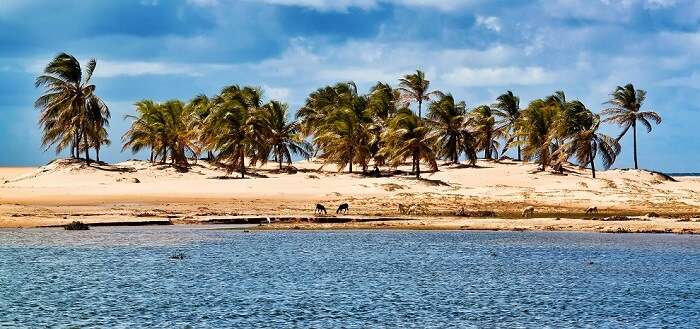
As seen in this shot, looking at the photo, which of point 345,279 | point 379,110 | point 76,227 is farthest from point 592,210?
point 379,110

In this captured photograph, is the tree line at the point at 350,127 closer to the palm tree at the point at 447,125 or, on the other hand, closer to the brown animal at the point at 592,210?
the palm tree at the point at 447,125

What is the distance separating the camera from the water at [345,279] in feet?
82.6

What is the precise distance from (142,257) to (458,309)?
1730cm

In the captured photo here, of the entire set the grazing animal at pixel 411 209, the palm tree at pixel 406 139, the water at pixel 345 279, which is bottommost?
the water at pixel 345 279

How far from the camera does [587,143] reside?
9119 cm

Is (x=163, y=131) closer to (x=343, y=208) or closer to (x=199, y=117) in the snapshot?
(x=199, y=117)

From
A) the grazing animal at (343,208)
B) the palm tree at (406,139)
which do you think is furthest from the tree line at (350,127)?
the grazing animal at (343,208)

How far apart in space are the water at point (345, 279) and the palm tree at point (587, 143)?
4184 cm

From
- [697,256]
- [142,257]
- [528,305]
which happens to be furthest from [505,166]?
[528,305]

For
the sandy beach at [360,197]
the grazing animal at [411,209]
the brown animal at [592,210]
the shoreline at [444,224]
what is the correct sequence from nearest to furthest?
the shoreline at [444,224]
the sandy beach at [360,197]
the brown animal at [592,210]
the grazing animal at [411,209]

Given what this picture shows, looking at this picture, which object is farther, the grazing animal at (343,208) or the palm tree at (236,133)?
the palm tree at (236,133)

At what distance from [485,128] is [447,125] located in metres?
11.2

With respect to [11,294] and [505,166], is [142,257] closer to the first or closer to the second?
[11,294]

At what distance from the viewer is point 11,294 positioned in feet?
93.5
